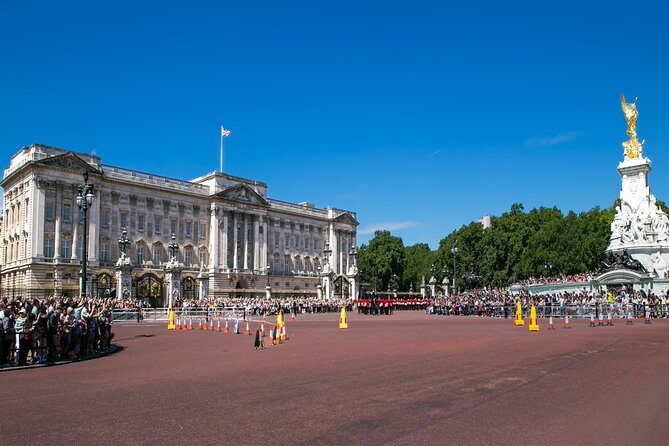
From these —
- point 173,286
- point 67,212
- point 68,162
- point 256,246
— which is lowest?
point 173,286

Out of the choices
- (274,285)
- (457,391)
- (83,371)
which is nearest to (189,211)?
(274,285)

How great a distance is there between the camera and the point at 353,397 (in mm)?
10469

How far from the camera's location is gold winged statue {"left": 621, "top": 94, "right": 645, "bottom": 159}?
176ft

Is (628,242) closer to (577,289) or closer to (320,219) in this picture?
(577,289)

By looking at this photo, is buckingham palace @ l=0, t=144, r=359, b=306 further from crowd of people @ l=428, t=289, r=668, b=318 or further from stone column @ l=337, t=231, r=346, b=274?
crowd of people @ l=428, t=289, r=668, b=318

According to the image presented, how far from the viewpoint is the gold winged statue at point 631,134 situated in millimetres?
53625

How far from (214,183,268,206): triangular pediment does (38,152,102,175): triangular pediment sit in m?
20.6

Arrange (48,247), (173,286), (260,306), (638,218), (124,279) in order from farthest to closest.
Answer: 1. (48,247)
2. (260,306)
3. (638,218)
4. (173,286)
5. (124,279)

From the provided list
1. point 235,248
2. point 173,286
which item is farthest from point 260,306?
point 235,248

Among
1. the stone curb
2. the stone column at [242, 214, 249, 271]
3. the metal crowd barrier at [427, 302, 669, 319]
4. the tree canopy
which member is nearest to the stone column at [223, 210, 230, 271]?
the stone column at [242, 214, 249, 271]

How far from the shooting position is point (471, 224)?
95.9 m

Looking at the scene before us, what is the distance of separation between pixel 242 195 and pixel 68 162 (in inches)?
1083

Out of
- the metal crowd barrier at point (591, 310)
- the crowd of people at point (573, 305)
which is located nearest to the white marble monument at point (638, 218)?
the crowd of people at point (573, 305)

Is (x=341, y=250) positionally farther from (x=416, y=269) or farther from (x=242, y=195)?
(x=416, y=269)
